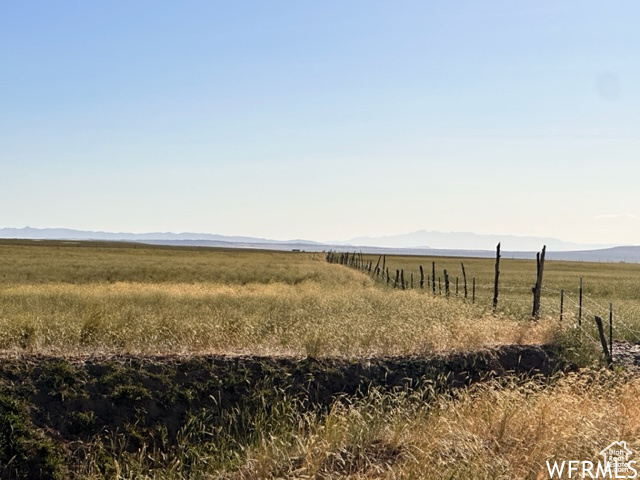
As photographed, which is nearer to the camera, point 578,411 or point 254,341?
point 578,411

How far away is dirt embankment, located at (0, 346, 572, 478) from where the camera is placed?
899cm

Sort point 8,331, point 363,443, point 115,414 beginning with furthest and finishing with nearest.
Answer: point 8,331 < point 115,414 < point 363,443

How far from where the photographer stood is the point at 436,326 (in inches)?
555

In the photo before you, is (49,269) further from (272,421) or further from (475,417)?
(475,417)

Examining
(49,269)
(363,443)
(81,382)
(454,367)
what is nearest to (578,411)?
(363,443)

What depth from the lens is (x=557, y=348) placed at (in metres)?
14.1

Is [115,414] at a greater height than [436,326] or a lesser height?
lesser

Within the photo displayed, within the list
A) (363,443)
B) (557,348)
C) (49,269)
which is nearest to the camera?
(363,443)

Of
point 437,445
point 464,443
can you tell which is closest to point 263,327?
point 437,445

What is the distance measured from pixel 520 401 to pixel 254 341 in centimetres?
548
